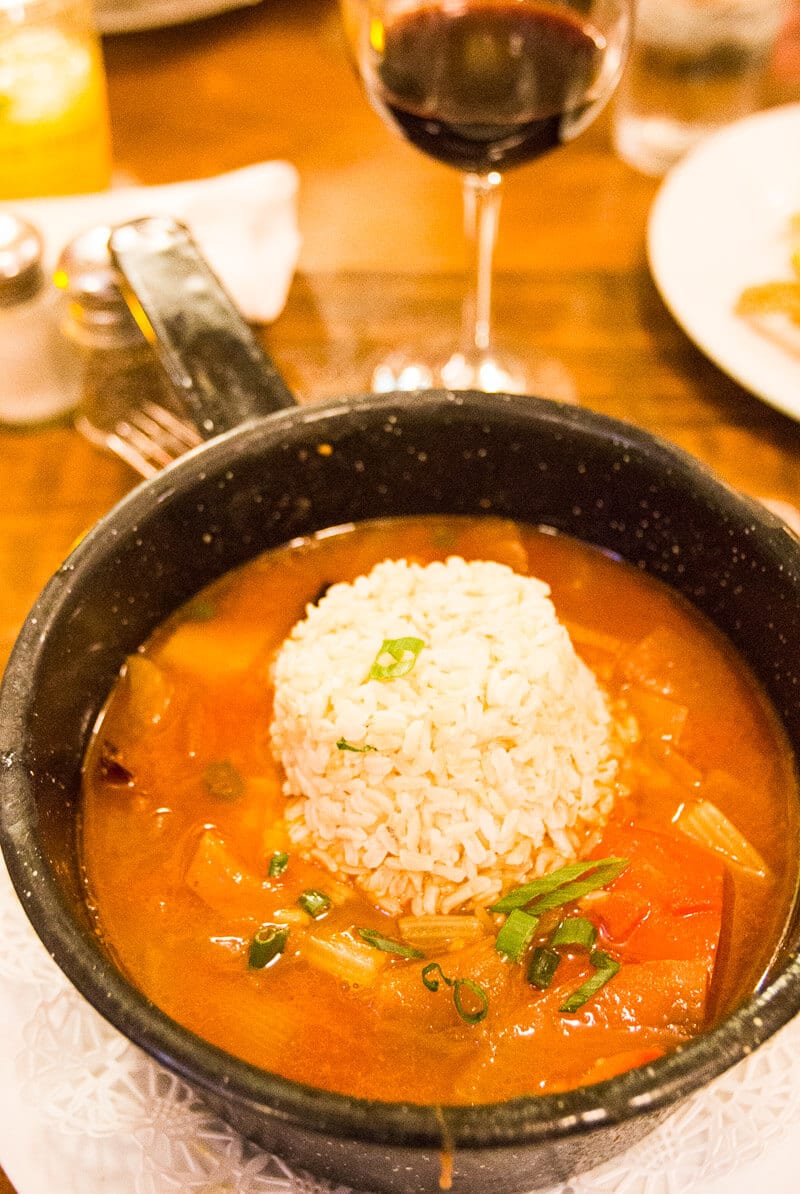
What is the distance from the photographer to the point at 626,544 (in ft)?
5.81

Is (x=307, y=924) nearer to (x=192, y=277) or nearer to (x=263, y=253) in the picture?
(x=192, y=277)

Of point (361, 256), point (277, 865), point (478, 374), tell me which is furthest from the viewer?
point (361, 256)

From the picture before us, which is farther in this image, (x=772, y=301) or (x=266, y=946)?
(x=772, y=301)

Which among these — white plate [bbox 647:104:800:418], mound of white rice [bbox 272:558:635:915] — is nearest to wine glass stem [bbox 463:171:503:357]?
white plate [bbox 647:104:800:418]

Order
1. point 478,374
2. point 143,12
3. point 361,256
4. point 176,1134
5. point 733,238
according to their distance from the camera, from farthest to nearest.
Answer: point 143,12, point 361,256, point 733,238, point 478,374, point 176,1134

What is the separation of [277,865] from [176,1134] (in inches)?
13.5

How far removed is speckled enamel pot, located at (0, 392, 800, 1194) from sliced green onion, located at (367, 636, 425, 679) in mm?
347

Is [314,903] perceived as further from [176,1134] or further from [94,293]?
[94,293]

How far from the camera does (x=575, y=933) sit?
1.36 metres

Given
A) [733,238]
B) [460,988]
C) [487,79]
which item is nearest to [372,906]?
[460,988]

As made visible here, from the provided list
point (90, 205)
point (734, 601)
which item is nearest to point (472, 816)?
point (734, 601)

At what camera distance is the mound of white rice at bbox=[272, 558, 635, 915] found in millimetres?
1433

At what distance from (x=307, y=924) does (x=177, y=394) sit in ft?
2.72

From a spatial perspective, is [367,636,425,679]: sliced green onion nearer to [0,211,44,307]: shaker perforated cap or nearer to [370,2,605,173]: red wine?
[370,2,605,173]: red wine
